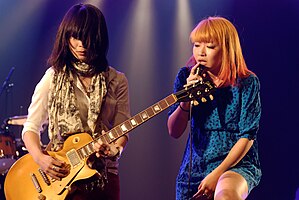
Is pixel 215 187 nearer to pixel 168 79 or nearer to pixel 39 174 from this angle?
pixel 39 174

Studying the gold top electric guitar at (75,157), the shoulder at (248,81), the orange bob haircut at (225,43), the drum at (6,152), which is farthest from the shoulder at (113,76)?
the drum at (6,152)

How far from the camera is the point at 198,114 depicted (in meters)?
2.93

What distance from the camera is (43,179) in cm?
301

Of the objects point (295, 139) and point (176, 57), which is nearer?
point (295, 139)

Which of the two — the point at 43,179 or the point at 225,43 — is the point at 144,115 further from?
the point at 43,179

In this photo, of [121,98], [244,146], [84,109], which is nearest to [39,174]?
[84,109]

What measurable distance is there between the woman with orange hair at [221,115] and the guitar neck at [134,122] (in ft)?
0.35

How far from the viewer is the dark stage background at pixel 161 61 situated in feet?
17.0

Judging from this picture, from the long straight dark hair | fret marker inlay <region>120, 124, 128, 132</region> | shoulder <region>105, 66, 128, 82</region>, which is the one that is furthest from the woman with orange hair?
the long straight dark hair

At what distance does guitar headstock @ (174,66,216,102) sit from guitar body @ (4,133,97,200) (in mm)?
587

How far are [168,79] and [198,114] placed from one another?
3.09 m

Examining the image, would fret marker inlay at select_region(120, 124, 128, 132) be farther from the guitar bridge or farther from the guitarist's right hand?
the guitar bridge

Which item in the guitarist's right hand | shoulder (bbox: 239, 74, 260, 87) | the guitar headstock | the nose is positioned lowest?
the guitarist's right hand

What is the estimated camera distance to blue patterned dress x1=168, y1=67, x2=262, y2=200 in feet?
9.12
